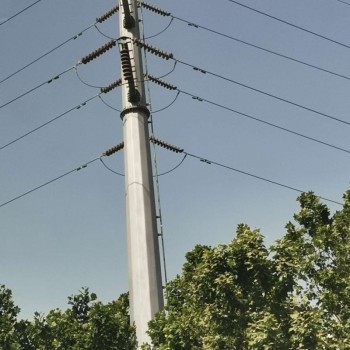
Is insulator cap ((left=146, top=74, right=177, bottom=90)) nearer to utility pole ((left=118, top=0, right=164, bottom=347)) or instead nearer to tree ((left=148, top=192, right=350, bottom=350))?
utility pole ((left=118, top=0, right=164, bottom=347))

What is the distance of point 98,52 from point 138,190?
10.9 m

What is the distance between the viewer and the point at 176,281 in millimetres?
32344

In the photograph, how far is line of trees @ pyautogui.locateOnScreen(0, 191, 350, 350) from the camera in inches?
952

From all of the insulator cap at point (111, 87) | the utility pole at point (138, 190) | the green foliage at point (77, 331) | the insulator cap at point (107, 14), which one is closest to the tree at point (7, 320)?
the green foliage at point (77, 331)

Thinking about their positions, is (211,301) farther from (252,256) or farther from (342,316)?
(342,316)

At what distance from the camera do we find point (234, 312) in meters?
25.3

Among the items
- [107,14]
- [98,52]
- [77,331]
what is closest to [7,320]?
[77,331]

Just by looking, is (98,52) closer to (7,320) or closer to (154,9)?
(154,9)

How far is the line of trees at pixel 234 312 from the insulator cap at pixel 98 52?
54.8 feet

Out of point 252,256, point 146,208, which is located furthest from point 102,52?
point 252,256

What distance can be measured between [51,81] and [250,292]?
2364 centimetres

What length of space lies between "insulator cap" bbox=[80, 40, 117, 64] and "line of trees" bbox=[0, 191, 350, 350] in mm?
16698

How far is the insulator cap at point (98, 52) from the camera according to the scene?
1593 inches

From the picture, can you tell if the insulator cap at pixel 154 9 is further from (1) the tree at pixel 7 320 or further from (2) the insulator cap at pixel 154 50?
(1) the tree at pixel 7 320
